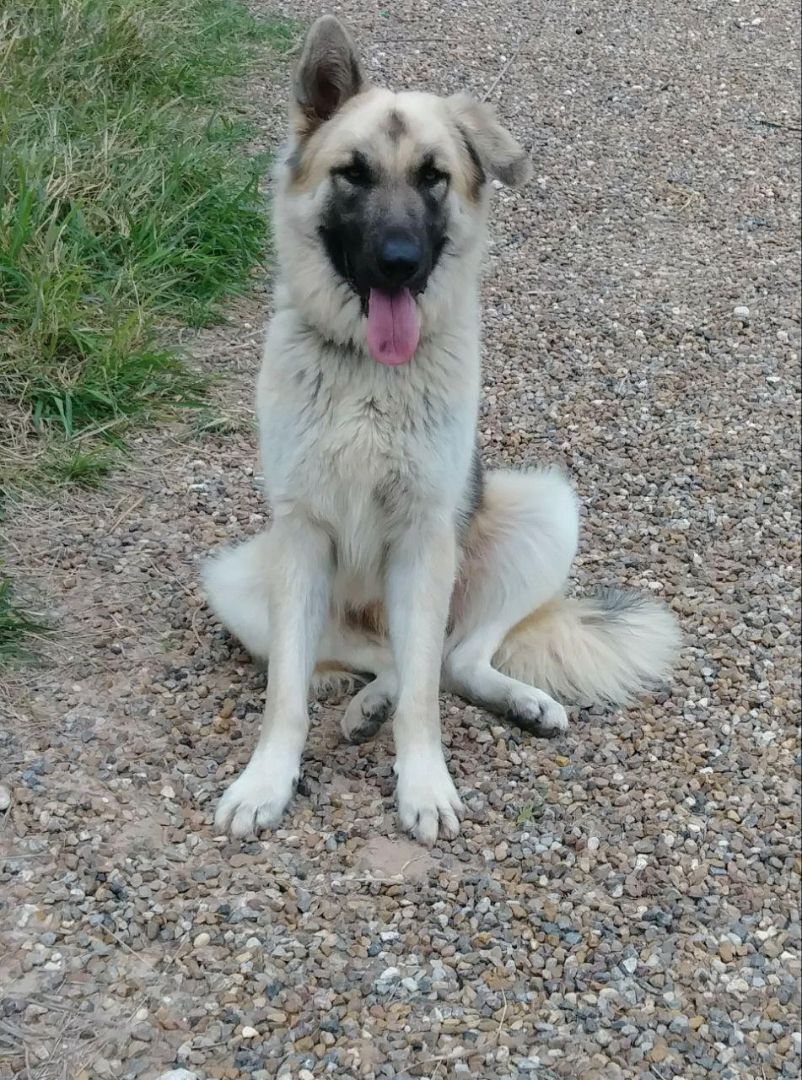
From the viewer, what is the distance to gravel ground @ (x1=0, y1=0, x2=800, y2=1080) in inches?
93.0

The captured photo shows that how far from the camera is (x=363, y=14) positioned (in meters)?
9.03

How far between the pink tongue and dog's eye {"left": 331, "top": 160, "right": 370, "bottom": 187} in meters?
0.29

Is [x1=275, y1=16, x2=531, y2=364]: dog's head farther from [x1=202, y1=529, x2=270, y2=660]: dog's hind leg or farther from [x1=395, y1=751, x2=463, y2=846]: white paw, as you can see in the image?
[x1=395, y1=751, x2=463, y2=846]: white paw

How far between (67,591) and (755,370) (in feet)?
12.2

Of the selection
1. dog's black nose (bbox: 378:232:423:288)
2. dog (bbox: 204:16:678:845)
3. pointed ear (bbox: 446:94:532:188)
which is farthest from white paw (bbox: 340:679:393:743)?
pointed ear (bbox: 446:94:532:188)

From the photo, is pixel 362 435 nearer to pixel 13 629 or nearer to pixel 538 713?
pixel 538 713

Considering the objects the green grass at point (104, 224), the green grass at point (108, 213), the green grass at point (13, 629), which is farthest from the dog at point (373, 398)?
the green grass at point (108, 213)

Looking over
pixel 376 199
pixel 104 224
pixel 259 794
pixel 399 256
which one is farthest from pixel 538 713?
pixel 104 224

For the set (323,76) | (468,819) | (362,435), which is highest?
(323,76)

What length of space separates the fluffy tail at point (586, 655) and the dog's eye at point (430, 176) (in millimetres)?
1398

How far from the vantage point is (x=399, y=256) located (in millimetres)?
2730

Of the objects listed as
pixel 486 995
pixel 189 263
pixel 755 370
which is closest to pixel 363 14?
pixel 189 263

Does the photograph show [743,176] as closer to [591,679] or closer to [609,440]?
[609,440]

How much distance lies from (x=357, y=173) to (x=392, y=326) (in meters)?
0.41
